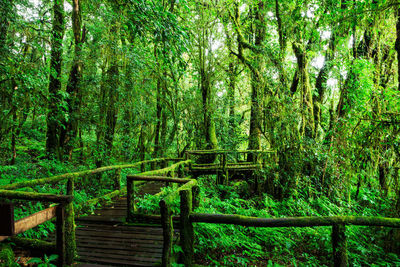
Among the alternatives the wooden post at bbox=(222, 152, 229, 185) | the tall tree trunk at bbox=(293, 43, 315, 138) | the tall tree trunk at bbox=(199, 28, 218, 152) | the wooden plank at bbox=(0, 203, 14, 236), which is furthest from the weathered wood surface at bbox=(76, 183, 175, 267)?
the tall tree trunk at bbox=(199, 28, 218, 152)

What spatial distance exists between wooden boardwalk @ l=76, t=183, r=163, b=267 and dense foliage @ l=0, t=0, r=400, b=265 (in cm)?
101

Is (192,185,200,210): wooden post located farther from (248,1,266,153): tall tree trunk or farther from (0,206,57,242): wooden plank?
(248,1,266,153): tall tree trunk

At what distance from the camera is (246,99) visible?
11031mm

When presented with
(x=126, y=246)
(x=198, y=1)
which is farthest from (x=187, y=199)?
(x=198, y=1)

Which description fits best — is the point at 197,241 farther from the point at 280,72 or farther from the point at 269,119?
the point at 280,72

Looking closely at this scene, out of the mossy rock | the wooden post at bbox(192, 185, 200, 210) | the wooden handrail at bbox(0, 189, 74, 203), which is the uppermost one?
the wooden handrail at bbox(0, 189, 74, 203)

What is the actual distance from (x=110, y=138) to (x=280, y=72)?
29.3 ft

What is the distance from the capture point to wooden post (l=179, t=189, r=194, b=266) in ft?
12.1

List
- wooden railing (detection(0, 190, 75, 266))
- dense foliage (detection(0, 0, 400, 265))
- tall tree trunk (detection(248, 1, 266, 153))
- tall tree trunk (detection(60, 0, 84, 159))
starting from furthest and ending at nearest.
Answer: tall tree trunk (detection(60, 0, 84, 159))
tall tree trunk (detection(248, 1, 266, 153))
dense foliage (detection(0, 0, 400, 265))
wooden railing (detection(0, 190, 75, 266))

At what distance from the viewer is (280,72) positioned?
→ 30.4 ft

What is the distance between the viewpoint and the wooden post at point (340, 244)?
137 inches

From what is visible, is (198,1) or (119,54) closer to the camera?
(119,54)

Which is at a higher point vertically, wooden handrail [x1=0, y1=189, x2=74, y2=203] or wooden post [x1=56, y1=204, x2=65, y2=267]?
wooden handrail [x1=0, y1=189, x2=74, y2=203]

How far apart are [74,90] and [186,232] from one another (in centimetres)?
932
